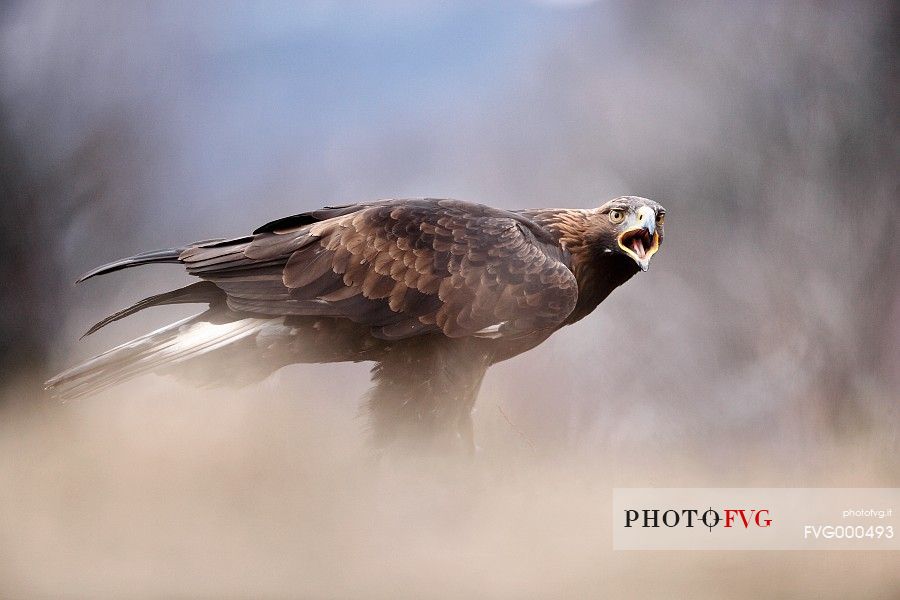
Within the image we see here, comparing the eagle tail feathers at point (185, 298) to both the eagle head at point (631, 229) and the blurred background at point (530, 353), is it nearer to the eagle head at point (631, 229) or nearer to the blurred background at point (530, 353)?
the blurred background at point (530, 353)

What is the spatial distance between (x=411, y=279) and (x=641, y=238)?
659 mm

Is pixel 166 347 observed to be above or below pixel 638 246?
below

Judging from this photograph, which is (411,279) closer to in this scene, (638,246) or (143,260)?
(638,246)

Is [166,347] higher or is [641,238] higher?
[641,238]

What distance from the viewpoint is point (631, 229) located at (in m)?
2.43

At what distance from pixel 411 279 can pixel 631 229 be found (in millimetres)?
625

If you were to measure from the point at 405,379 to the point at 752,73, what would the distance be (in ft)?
4.62

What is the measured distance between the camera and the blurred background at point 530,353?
2.55 m

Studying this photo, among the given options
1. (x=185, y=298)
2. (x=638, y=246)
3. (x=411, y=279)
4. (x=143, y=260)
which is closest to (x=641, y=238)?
(x=638, y=246)

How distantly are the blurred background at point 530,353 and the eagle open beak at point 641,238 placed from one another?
6.2 inches

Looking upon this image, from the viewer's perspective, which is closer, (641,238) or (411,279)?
(411,279)

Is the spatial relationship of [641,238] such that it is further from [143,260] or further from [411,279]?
[143,260]

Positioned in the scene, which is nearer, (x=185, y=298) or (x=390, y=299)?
(x=390, y=299)

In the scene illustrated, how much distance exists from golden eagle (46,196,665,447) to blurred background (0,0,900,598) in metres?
0.11
